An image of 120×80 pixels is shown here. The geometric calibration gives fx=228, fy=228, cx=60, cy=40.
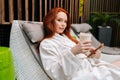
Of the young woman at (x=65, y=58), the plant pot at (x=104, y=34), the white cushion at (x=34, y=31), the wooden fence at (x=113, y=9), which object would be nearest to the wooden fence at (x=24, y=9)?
the white cushion at (x=34, y=31)

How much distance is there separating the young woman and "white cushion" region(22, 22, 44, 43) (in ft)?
0.25

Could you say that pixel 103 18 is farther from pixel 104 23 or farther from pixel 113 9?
pixel 113 9

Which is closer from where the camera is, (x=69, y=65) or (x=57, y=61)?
(x=69, y=65)

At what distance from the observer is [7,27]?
10.7 ft

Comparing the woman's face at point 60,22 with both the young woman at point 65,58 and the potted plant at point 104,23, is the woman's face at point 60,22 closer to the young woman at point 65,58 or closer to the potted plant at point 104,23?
the young woman at point 65,58

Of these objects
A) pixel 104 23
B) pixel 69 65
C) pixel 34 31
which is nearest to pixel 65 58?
pixel 69 65

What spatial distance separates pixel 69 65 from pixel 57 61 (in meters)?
0.17

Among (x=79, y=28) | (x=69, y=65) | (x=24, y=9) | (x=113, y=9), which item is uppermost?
Result: (x=113, y=9)

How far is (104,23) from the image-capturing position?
542 centimetres

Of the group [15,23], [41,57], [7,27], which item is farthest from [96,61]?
[7,27]

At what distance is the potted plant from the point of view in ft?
17.3

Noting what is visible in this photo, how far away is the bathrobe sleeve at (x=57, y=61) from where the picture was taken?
1.93 m

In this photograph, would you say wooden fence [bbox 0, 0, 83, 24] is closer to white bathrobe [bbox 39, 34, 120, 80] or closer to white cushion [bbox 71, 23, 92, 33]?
white cushion [bbox 71, 23, 92, 33]

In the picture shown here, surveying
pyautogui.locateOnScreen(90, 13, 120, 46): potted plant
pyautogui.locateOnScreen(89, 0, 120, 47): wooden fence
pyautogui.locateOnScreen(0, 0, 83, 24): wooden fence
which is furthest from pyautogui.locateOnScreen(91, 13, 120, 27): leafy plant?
pyautogui.locateOnScreen(0, 0, 83, 24): wooden fence
